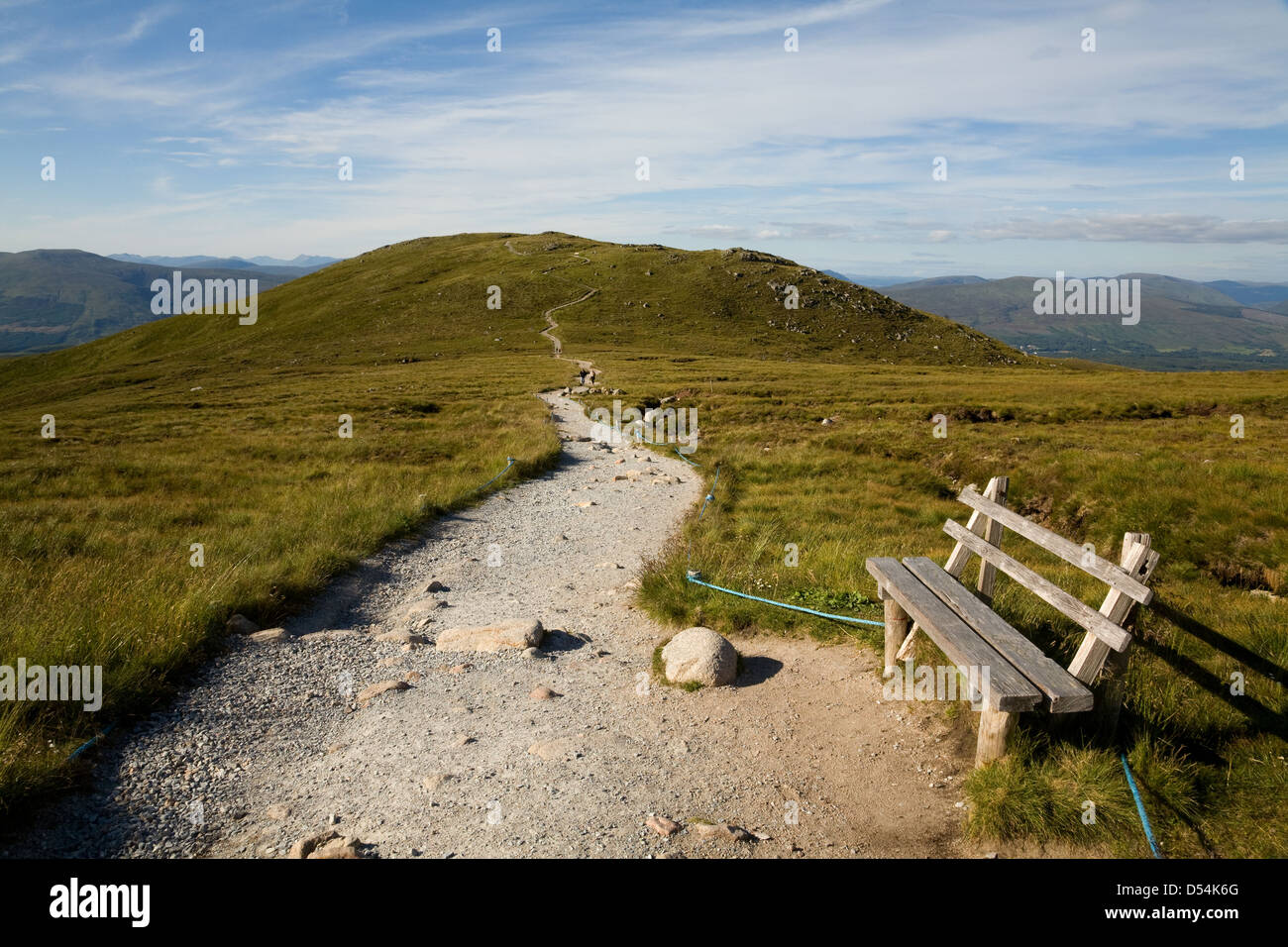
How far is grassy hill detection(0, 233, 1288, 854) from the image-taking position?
5.44 m

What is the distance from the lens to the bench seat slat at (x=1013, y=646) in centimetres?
509

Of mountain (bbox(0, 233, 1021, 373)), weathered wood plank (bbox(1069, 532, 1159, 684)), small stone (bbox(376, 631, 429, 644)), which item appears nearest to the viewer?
weathered wood plank (bbox(1069, 532, 1159, 684))

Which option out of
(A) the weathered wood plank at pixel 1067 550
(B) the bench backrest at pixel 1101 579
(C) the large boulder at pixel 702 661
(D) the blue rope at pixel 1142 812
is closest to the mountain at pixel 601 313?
(C) the large boulder at pixel 702 661

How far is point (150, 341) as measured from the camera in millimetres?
111562

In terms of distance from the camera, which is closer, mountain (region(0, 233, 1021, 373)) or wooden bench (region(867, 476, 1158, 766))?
wooden bench (region(867, 476, 1158, 766))

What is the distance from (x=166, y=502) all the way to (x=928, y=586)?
57.1 feet

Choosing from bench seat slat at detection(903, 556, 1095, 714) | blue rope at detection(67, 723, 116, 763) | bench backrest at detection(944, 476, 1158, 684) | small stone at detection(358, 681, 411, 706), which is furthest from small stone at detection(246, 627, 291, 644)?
bench backrest at detection(944, 476, 1158, 684)

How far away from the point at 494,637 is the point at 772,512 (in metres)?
8.11

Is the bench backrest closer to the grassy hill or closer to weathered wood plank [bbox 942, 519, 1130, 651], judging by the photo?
weathered wood plank [bbox 942, 519, 1130, 651]

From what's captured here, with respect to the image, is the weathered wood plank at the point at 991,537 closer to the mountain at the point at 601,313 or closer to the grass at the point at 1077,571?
the grass at the point at 1077,571

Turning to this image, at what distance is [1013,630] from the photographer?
20.1ft

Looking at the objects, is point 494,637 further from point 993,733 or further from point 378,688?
point 993,733

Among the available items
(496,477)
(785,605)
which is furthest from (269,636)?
(496,477)
